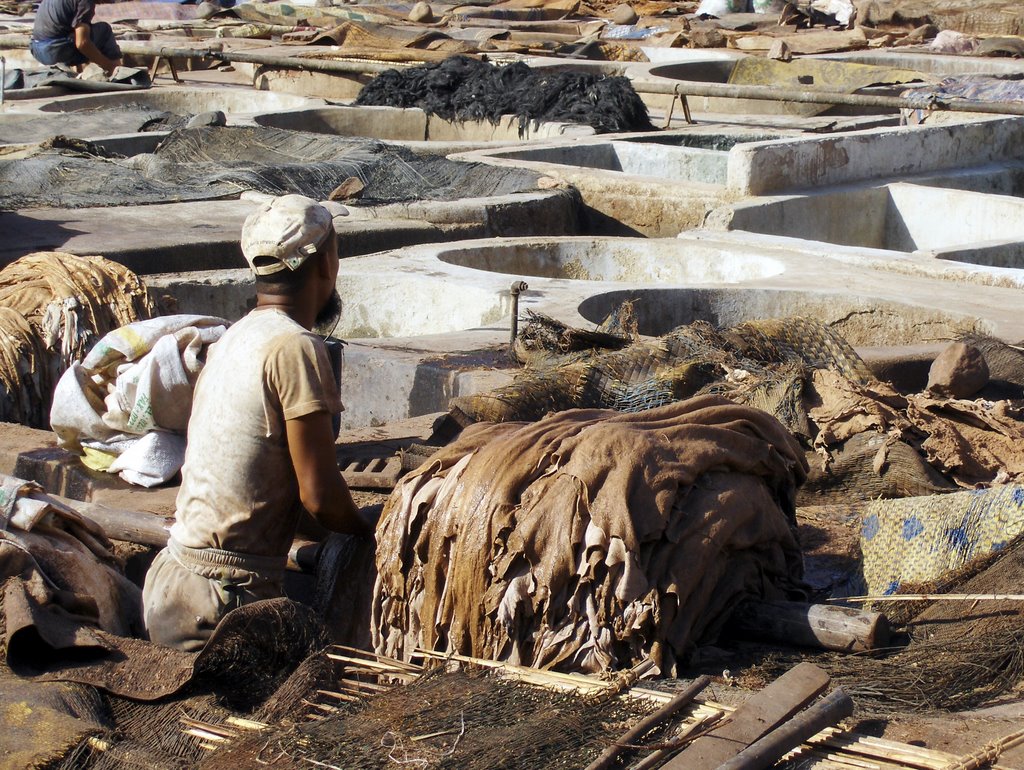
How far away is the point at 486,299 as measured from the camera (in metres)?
7.69

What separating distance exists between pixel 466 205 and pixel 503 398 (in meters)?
4.87

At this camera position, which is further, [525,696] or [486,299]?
[486,299]

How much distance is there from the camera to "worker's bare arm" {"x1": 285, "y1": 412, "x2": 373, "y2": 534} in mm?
3484

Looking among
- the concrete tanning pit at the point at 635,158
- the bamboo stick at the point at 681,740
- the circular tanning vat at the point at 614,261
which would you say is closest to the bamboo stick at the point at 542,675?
the bamboo stick at the point at 681,740

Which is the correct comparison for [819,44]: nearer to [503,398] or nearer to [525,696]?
[503,398]

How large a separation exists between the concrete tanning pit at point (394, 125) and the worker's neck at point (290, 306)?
10698 millimetres

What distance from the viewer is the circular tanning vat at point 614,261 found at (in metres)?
8.89

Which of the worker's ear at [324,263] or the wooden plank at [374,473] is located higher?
the worker's ear at [324,263]

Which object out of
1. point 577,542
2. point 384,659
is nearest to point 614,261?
point 577,542

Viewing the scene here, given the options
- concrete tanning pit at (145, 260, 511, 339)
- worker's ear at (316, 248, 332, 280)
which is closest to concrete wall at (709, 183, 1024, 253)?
concrete tanning pit at (145, 260, 511, 339)

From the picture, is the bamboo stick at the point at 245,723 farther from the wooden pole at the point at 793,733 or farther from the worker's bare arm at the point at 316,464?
the wooden pole at the point at 793,733

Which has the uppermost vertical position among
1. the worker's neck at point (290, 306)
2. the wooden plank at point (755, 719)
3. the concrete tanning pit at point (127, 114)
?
the worker's neck at point (290, 306)

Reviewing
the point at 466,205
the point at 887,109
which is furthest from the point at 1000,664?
the point at 887,109

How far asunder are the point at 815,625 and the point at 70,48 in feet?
48.0
